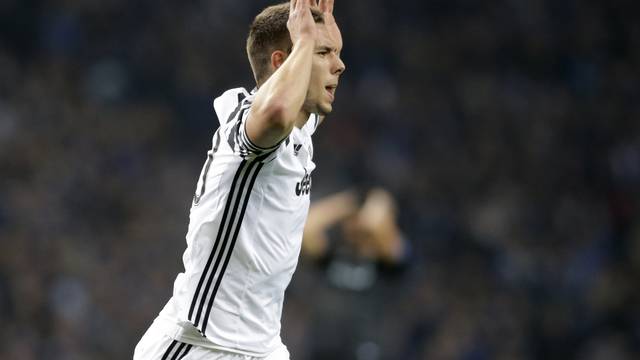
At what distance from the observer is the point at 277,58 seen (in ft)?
13.2

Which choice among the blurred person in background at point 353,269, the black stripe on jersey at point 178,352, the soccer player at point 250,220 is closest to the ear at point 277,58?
the soccer player at point 250,220

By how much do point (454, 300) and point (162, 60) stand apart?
171 inches

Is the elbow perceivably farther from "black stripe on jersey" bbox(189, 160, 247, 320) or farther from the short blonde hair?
the short blonde hair

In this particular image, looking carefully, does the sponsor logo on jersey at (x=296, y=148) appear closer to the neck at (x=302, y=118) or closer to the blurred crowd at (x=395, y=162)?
the neck at (x=302, y=118)

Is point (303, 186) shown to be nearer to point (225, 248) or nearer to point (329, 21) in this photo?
point (225, 248)

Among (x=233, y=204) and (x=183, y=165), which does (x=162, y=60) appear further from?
(x=233, y=204)

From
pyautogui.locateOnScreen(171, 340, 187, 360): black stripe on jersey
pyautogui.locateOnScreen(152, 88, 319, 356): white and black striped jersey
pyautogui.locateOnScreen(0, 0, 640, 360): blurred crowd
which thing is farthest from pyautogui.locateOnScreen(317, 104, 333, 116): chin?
pyautogui.locateOnScreen(0, 0, 640, 360): blurred crowd

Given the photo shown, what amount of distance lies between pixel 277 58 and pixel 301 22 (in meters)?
0.24

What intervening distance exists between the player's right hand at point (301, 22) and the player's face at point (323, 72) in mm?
87

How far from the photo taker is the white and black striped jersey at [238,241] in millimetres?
3939

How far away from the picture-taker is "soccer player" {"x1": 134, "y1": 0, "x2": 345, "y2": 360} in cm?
393

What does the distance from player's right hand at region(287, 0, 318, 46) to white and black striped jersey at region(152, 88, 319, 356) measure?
0.30 metres

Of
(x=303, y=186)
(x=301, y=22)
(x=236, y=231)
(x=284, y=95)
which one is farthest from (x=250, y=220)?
(x=301, y=22)

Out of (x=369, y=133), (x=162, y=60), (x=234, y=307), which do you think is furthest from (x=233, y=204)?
(x=162, y=60)
